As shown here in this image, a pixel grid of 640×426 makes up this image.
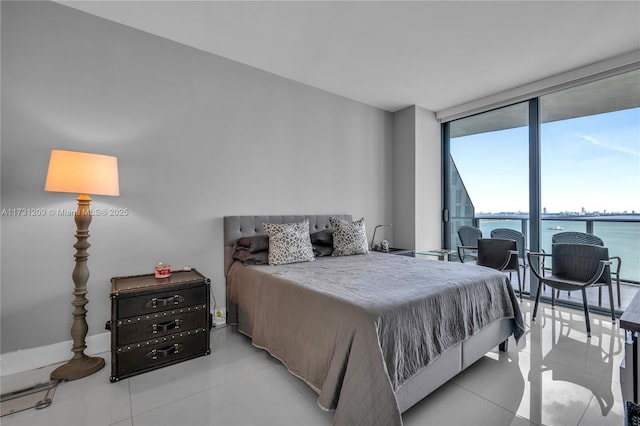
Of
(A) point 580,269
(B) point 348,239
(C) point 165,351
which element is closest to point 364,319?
(C) point 165,351

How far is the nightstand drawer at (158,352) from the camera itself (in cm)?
199

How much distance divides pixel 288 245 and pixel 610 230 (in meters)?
4.01

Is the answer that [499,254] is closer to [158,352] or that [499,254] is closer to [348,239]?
[348,239]

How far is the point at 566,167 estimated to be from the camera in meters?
3.70

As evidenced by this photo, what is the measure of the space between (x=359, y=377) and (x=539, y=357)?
6.05ft

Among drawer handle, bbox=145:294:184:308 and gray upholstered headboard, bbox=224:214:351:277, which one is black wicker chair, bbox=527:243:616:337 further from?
drawer handle, bbox=145:294:184:308

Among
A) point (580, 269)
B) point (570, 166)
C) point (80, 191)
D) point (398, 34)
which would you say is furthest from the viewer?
point (570, 166)

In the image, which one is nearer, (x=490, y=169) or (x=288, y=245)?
(x=288, y=245)

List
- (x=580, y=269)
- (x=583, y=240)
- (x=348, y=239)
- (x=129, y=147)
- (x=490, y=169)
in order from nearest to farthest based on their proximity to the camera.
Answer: (x=129, y=147) → (x=580, y=269) → (x=583, y=240) → (x=348, y=239) → (x=490, y=169)

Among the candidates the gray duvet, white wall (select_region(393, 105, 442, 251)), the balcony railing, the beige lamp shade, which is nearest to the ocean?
the balcony railing

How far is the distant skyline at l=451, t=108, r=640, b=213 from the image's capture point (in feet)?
10.9

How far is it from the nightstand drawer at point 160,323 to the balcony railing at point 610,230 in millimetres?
4229

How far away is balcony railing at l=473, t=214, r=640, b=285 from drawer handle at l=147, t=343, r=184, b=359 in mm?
4396

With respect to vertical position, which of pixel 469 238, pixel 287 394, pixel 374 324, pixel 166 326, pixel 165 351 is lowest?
pixel 287 394
